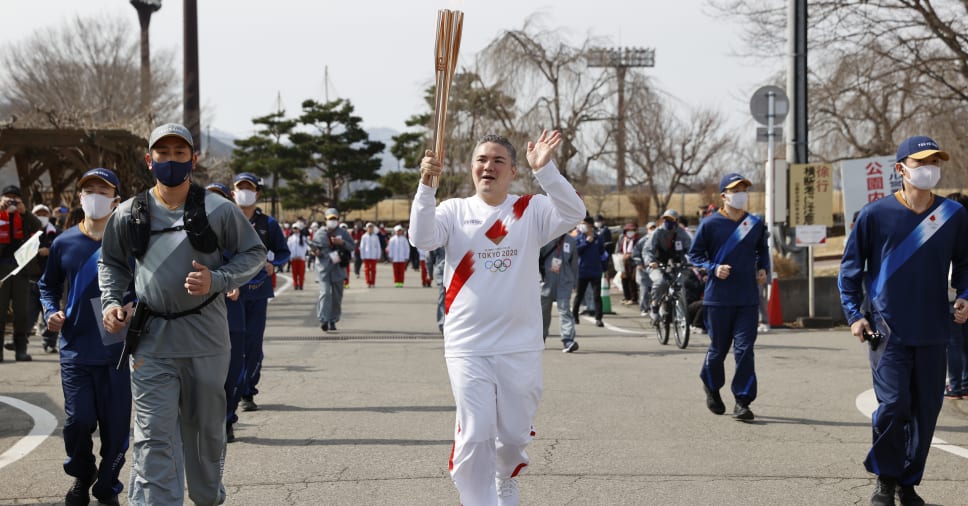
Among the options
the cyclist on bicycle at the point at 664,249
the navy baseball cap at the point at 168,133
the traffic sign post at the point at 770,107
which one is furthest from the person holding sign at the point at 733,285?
the traffic sign post at the point at 770,107

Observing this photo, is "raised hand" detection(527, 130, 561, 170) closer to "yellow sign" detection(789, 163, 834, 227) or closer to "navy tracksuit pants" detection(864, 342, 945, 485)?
"navy tracksuit pants" detection(864, 342, 945, 485)

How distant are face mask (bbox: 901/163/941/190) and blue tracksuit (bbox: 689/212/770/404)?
9.64ft

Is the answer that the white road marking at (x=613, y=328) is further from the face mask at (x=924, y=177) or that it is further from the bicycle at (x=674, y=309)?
the face mask at (x=924, y=177)

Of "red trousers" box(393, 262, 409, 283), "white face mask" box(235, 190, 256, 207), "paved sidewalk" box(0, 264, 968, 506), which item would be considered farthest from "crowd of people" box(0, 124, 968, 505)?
"red trousers" box(393, 262, 409, 283)

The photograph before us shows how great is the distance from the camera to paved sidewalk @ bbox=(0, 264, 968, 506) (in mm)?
6418

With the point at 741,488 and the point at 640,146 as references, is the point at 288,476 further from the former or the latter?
the point at 640,146

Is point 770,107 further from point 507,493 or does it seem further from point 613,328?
point 507,493

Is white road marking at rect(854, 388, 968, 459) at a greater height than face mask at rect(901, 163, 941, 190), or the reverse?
face mask at rect(901, 163, 941, 190)

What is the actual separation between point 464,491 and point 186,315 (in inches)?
59.3

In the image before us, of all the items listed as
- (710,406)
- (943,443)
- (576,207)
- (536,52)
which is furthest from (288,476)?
(536,52)

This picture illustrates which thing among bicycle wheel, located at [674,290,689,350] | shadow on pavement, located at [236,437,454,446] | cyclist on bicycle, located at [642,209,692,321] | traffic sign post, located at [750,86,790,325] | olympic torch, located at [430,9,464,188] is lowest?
shadow on pavement, located at [236,437,454,446]

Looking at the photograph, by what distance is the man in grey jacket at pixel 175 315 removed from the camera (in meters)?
4.98

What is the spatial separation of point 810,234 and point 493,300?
45.7 ft

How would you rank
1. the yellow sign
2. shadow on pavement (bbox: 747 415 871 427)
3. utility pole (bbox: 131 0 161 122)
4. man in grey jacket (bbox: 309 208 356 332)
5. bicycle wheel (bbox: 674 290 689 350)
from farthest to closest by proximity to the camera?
utility pole (bbox: 131 0 161 122), the yellow sign, man in grey jacket (bbox: 309 208 356 332), bicycle wheel (bbox: 674 290 689 350), shadow on pavement (bbox: 747 415 871 427)
